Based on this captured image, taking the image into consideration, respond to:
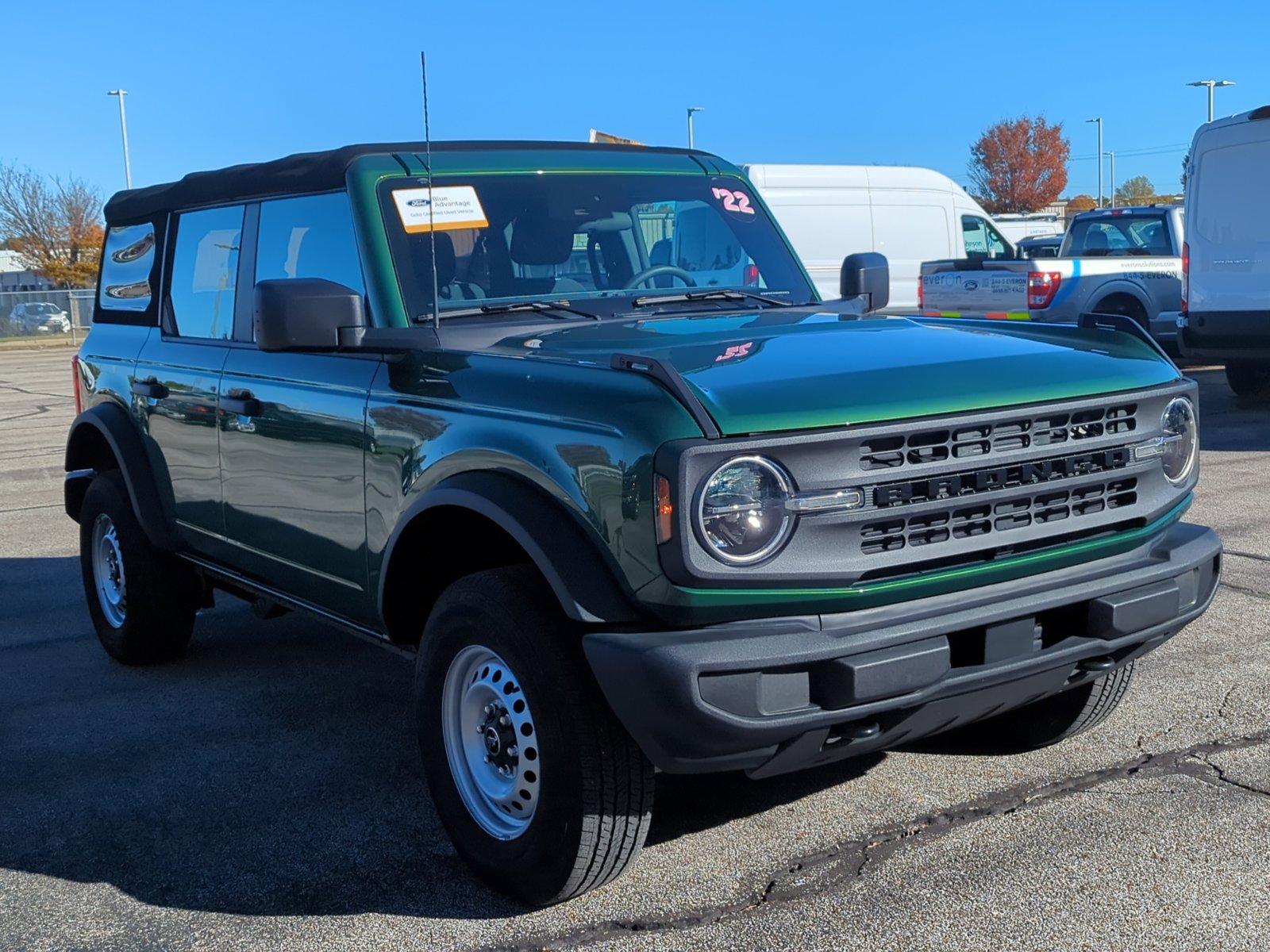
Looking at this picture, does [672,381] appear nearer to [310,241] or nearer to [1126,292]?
[310,241]

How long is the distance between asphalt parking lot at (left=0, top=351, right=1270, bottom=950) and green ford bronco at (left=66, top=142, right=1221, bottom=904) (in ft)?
0.80

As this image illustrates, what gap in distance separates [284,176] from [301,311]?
3.27 feet

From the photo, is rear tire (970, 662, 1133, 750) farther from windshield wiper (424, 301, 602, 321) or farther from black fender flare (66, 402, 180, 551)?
black fender flare (66, 402, 180, 551)

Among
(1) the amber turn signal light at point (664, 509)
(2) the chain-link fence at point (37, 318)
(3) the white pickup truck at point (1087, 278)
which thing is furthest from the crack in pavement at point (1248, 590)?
(2) the chain-link fence at point (37, 318)

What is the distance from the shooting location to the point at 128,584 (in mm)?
5668

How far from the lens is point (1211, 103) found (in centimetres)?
5331

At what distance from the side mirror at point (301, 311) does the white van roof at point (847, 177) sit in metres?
12.4

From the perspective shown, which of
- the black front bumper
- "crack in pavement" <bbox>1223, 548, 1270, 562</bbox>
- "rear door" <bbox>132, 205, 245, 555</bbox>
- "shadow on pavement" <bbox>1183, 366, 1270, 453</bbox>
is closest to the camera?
the black front bumper

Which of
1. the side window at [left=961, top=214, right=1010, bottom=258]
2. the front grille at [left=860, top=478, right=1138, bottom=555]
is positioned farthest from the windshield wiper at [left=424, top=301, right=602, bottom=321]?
the side window at [left=961, top=214, right=1010, bottom=258]

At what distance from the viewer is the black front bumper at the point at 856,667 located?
2.94 meters

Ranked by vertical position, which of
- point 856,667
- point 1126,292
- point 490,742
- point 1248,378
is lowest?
point 490,742

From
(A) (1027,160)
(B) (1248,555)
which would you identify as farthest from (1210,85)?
(B) (1248,555)

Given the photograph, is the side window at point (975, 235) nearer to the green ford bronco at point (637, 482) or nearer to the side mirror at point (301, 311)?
the green ford bronco at point (637, 482)

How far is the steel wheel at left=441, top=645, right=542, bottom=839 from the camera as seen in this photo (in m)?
3.43
